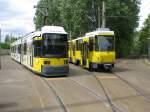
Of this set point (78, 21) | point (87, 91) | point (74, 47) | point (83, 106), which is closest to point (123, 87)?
point (87, 91)

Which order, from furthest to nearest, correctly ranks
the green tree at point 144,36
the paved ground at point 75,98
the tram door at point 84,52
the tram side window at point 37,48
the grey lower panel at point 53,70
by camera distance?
the green tree at point 144,36 < the tram door at point 84,52 < the tram side window at point 37,48 < the grey lower panel at point 53,70 < the paved ground at point 75,98

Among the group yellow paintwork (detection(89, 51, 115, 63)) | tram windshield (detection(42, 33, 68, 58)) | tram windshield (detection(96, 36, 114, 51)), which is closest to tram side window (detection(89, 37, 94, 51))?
yellow paintwork (detection(89, 51, 115, 63))

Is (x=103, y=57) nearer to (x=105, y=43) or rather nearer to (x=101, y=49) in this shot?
(x=101, y=49)

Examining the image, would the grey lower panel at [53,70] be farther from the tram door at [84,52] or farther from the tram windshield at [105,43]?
the tram door at [84,52]

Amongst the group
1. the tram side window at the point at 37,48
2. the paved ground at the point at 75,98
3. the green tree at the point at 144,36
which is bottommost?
the paved ground at the point at 75,98

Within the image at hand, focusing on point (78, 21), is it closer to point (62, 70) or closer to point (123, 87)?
point (62, 70)

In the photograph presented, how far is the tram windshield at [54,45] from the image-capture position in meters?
Answer: 24.6

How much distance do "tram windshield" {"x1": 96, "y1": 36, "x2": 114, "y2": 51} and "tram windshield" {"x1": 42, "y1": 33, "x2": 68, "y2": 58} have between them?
488 centimetres

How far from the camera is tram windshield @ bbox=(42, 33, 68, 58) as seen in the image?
2459 cm

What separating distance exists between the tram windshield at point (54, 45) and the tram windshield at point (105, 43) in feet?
16.0

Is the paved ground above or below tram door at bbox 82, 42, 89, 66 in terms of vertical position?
below

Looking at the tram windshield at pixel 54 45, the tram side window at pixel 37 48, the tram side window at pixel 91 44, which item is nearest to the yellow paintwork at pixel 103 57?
the tram side window at pixel 91 44

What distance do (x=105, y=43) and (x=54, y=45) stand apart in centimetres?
588

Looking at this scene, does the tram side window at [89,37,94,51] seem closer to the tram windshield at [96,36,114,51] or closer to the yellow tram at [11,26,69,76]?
the tram windshield at [96,36,114,51]
